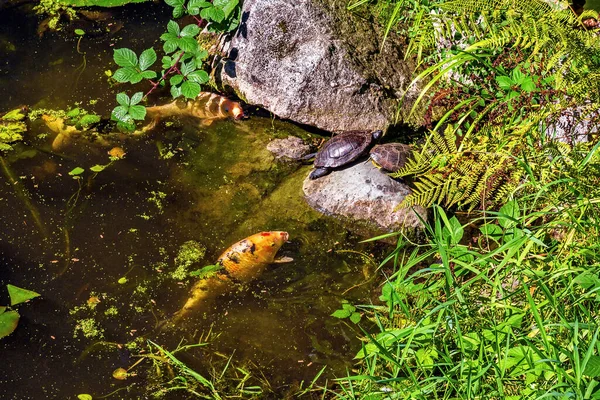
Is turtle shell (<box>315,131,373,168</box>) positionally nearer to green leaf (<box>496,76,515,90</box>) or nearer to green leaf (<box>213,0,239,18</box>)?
green leaf (<box>496,76,515,90</box>)

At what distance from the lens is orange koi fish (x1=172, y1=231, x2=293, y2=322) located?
4.07 m

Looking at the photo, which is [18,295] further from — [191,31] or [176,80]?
[191,31]

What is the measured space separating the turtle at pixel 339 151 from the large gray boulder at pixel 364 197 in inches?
3.1

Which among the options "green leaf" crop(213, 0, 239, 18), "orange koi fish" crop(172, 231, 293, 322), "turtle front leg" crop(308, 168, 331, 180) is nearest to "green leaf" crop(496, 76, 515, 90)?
"turtle front leg" crop(308, 168, 331, 180)

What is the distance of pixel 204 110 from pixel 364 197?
1.62 m

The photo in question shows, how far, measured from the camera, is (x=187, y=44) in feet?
16.5

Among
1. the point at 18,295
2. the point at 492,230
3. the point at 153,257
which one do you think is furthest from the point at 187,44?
the point at 492,230

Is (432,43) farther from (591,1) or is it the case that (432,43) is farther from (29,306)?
(29,306)

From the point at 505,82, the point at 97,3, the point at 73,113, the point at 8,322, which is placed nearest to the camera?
the point at 8,322

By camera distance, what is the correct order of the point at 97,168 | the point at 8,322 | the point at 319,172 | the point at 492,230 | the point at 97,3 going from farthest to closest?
the point at 97,3 < the point at 97,168 < the point at 319,172 < the point at 8,322 < the point at 492,230

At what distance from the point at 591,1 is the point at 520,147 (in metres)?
2.01

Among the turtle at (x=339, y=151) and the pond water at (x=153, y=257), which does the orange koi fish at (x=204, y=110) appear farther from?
the turtle at (x=339, y=151)

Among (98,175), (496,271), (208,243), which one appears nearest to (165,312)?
(208,243)

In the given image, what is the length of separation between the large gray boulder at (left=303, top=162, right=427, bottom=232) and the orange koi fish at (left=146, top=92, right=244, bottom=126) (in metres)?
0.98
